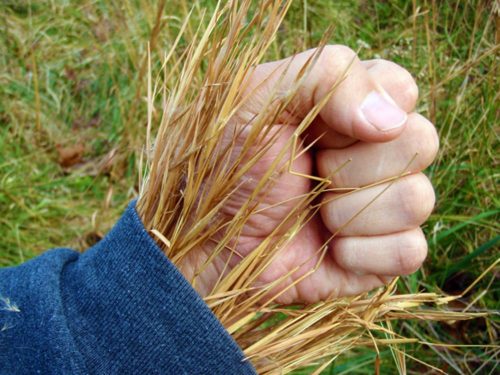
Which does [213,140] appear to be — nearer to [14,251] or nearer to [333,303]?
[333,303]

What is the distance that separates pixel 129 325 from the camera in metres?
0.72

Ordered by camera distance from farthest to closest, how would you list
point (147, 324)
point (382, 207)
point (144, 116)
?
1. point (144, 116)
2. point (382, 207)
3. point (147, 324)

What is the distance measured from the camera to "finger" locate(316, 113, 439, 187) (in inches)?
30.6

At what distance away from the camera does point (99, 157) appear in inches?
80.6

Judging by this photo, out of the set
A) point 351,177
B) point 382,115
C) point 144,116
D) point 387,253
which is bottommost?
point 144,116

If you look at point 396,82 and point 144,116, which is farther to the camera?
point 144,116

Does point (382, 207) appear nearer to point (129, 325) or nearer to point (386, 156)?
point (386, 156)

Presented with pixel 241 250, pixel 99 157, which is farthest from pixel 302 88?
pixel 99 157

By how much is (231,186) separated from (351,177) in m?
0.19

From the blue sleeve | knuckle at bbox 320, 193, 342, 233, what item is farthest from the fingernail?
the blue sleeve

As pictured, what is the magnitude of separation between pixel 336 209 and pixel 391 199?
0.26ft

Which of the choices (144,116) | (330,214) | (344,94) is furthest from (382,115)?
(144,116)

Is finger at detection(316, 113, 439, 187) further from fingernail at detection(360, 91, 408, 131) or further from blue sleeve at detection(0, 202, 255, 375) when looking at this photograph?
blue sleeve at detection(0, 202, 255, 375)

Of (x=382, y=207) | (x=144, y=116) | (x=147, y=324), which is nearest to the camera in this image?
(x=147, y=324)
